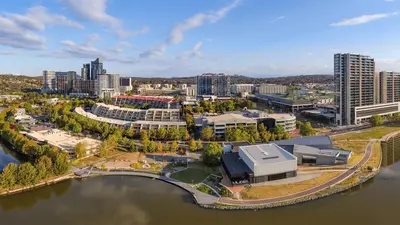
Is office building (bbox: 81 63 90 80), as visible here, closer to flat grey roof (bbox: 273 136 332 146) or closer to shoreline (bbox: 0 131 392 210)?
shoreline (bbox: 0 131 392 210)

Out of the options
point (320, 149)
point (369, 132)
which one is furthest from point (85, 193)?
point (369, 132)

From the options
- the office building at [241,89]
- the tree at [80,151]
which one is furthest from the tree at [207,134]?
the office building at [241,89]

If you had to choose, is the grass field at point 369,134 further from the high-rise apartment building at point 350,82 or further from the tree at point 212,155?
the tree at point 212,155

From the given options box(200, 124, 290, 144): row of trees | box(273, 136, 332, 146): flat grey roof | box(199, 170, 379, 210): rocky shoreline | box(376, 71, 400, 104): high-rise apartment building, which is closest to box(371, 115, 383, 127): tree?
box(376, 71, 400, 104): high-rise apartment building

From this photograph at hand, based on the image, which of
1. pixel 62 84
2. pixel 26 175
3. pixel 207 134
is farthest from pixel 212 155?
pixel 62 84

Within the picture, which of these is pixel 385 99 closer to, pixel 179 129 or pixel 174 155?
pixel 179 129

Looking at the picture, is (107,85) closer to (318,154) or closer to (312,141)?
(312,141)
